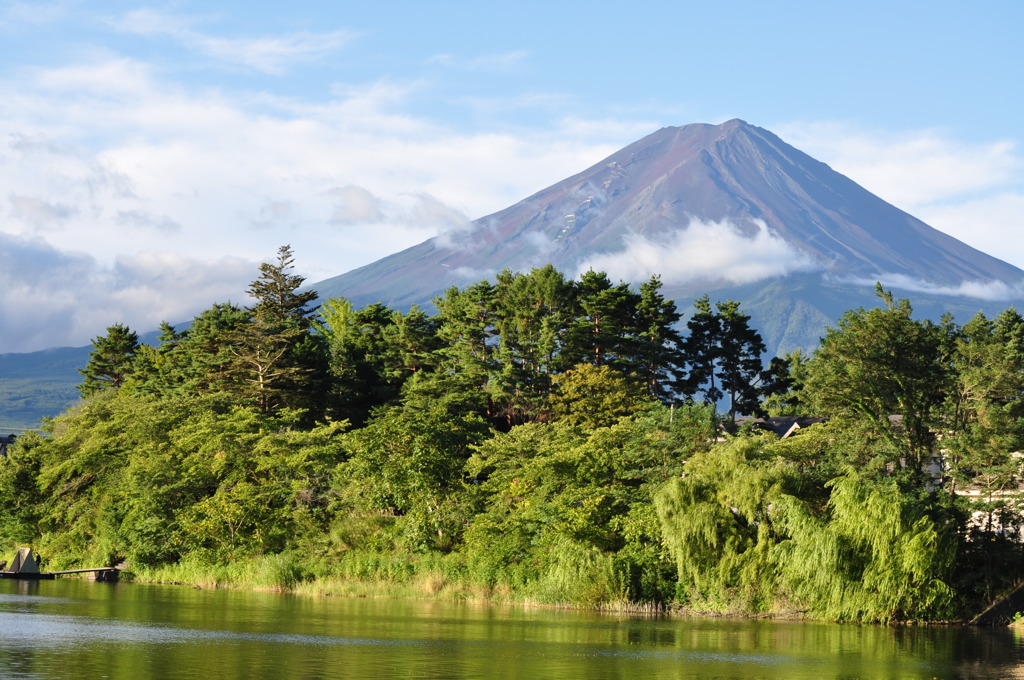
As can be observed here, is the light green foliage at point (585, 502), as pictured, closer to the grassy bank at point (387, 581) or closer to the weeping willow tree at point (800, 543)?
the grassy bank at point (387, 581)

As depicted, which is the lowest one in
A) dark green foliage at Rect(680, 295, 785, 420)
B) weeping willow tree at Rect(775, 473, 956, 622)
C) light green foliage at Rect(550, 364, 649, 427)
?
weeping willow tree at Rect(775, 473, 956, 622)

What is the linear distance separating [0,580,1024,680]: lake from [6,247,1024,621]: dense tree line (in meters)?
2.15

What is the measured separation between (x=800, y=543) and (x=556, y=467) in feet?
35.1

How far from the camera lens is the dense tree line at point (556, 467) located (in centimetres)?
3991

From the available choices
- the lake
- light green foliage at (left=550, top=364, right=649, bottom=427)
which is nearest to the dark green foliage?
light green foliage at (left=550, top=364, right=649, bottom=427)

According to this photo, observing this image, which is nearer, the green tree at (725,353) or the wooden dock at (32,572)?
the wooden dock at (32,572)

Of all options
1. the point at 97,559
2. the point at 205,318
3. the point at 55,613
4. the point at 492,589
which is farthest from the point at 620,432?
the point at 205,318

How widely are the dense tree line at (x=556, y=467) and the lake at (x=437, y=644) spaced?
2.15 meters

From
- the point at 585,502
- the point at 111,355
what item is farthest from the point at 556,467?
the point at 111,355

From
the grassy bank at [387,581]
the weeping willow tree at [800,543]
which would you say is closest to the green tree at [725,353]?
the grassy bank at [387,581]

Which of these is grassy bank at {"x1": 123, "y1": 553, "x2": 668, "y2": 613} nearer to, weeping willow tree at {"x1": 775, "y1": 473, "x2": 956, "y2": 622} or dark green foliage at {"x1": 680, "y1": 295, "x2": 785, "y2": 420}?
weeping willow tree at {"x1": 775, "y1": 473, "x2": 956, "y2": 622}

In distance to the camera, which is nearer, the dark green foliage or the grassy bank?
the grassy bank

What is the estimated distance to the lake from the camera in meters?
25.8

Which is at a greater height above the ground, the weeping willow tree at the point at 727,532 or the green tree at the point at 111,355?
the green tree at the point at 111,355
